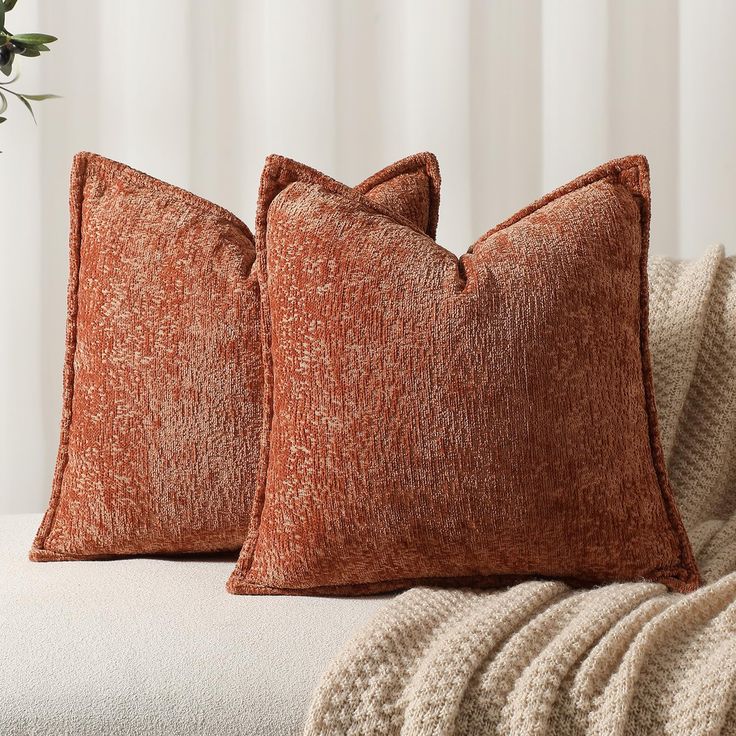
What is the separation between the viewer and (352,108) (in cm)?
181

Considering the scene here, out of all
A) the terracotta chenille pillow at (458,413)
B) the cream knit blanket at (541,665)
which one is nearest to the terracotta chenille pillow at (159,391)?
the terracotta chenille pillow at (458,413)

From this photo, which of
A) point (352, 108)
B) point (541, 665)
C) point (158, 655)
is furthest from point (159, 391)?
point (352, 108)

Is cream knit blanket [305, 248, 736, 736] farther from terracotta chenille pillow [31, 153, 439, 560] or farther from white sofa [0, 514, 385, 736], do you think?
terracotta chenille pillow [31, 153, 439, 560]

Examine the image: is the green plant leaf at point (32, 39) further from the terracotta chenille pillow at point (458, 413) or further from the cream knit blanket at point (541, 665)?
the cream knit blanket at point (541, 665)

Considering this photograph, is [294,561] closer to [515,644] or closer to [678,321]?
[515,644]

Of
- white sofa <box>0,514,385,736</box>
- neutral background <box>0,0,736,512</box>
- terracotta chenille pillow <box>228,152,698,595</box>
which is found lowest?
white sofa <box>0,514,385,736</box>

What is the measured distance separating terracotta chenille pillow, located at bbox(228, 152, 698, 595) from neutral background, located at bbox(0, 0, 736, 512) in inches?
34.4

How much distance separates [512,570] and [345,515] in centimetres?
18

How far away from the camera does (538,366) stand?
0.90 metres

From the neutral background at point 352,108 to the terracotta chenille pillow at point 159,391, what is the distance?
76 cm

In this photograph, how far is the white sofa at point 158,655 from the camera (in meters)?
0.72

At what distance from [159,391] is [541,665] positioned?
1.74 ft

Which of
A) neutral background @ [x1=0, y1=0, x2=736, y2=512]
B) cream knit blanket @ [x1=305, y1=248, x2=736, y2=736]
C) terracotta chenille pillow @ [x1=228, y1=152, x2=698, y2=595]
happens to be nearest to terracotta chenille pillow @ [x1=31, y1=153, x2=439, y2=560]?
terracotta chenille pillow @ [x1=228, y1=152, x2=698, y2=595]

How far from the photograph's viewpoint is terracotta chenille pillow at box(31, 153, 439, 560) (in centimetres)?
104
